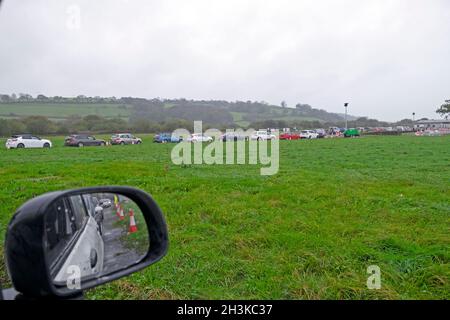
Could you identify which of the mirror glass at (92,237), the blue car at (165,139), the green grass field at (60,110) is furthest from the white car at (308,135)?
the mirror glass at (92,237)

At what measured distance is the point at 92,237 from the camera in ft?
5.51

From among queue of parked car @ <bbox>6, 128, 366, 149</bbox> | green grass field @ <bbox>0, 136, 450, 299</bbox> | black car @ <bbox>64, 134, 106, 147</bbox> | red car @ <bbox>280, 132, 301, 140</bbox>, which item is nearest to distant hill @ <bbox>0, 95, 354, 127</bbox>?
queue of parked car @ <bbox>6, 128, 366, 149</bbox>

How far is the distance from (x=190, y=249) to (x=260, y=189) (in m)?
3.64

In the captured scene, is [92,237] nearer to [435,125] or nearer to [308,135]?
[308,135]

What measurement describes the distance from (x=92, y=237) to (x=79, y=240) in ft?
0.28

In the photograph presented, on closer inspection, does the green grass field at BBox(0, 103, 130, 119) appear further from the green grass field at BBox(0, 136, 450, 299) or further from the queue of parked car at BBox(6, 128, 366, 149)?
the green grass field at BBox(0, 136, 450, 299)

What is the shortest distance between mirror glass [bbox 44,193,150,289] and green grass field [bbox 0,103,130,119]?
52.4 metres

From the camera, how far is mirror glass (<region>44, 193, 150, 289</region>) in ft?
4.31

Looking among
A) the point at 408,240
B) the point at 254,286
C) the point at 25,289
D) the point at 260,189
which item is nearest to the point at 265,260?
the point at 254,286

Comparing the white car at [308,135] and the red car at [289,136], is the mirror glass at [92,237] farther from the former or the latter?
the white car at [308,135]

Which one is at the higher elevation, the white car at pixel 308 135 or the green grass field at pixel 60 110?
the green grass field at pixel 60 110

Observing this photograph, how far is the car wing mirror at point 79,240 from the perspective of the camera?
1021 mm

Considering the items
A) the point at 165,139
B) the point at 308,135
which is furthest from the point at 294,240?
the point at 308,135
